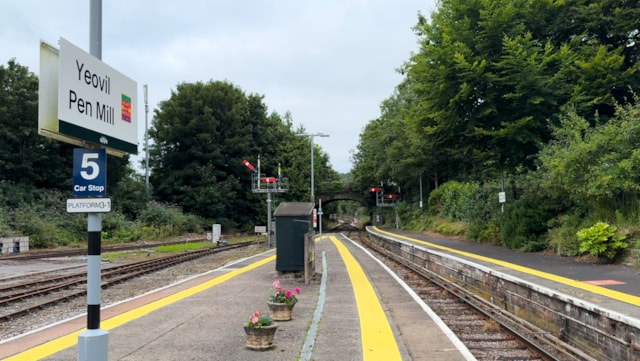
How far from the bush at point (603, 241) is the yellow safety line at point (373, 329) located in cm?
664

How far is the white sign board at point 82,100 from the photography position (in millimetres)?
3916

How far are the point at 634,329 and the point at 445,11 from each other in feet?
60.3

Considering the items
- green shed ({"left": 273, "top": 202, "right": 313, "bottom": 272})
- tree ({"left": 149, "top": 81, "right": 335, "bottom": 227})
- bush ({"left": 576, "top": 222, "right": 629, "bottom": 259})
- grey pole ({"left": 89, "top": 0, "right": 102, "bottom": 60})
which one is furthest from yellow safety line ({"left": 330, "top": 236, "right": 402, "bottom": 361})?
tree ({"left": 149, "top": 81, "right": 335, "bottom": 227})

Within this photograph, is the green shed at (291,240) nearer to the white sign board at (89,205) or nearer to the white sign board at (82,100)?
the white sign board at (82,100)

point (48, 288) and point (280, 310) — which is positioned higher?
point (280, 310)

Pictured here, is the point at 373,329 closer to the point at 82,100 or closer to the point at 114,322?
the point at 114,322

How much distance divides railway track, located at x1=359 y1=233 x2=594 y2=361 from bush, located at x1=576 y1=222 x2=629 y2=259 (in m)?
4.20

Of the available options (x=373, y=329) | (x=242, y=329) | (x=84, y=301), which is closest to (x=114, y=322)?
(x=242, y=329)

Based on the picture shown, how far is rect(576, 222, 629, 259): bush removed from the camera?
13727 millimetres

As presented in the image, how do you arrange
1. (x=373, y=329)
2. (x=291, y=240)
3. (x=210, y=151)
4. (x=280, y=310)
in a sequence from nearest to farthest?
(x=373, y=329) < (x=280, y=310) < (x=291, y=240) < (x=210, y=151)

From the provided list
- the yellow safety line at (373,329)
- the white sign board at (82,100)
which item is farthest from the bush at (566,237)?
the white sign board at (82,100)

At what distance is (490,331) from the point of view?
8.91 meters

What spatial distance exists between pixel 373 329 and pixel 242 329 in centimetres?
227

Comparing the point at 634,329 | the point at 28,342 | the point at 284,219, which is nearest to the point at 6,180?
the point at 284,219
